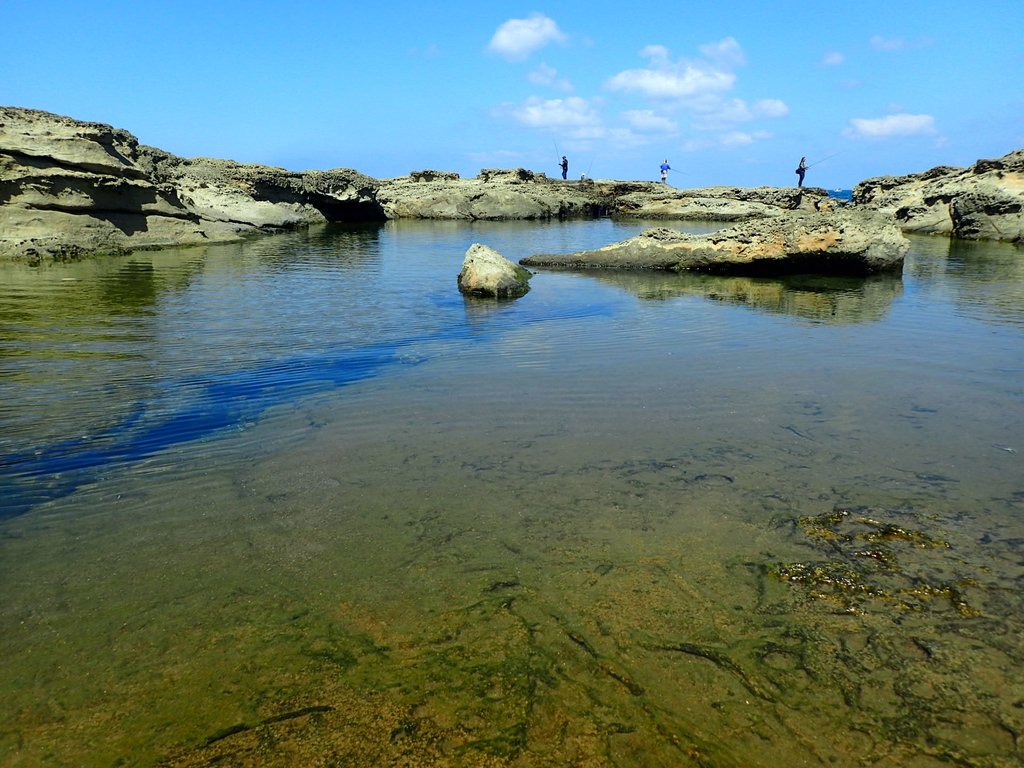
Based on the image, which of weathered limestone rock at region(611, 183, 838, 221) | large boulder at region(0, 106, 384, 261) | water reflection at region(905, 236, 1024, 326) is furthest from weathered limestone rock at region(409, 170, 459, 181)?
water reflection at region(905, 236, 1024, 326)

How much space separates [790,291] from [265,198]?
29.3 m

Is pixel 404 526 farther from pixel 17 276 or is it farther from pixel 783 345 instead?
pixel 17 276

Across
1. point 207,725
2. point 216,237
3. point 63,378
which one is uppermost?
point 216,237

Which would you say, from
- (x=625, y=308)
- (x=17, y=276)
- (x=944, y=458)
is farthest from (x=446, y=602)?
(x=17, y=276)

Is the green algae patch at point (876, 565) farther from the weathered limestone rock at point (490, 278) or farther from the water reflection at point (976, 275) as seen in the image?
the weathered limestone rock at point (490, 278)

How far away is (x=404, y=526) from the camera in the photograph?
3.63 meters

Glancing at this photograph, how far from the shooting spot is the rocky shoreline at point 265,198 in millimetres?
17359

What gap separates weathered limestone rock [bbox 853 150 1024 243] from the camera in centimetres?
2269

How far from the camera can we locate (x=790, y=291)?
12531 mm

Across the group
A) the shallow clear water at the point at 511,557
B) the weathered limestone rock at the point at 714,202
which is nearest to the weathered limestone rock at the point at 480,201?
the weathered limestone rock at the point at 714,202

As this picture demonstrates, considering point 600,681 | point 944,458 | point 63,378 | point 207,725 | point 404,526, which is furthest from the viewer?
point 63,378

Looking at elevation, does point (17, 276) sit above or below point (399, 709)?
above

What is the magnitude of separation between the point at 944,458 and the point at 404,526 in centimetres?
379

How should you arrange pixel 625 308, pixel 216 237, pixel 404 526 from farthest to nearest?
pixel 216 237 < pixel 625 308 < pixel 404 526
